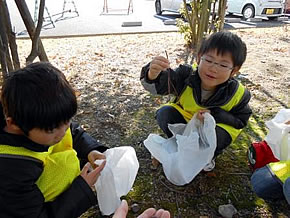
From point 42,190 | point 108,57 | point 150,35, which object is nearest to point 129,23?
point 150,35

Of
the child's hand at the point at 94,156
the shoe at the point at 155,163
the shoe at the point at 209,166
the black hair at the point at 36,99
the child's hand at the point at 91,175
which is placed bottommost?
the shoe at the point at 155,163

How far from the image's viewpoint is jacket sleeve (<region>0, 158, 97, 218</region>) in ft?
3.62

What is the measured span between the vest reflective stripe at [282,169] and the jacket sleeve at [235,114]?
318 millimetres

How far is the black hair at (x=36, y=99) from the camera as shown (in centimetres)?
107

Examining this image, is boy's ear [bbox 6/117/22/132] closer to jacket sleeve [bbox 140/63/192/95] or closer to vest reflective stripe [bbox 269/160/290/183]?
jacket sleeve [bbox 140/63/192/95]

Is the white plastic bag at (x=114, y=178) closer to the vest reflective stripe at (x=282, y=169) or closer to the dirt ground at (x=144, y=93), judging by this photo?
the dirt ground at (x=144, y=93)

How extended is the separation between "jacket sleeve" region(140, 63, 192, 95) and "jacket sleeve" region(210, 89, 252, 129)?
28 centimetres

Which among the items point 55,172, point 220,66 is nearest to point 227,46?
point 220,66

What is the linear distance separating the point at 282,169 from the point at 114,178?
0.97 meters

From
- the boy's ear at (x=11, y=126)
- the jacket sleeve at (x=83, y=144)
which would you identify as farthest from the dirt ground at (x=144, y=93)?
the boy's ear at (x=11, y=126)

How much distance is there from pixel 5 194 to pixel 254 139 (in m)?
1.92

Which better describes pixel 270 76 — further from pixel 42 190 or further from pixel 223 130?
pixel 42 190

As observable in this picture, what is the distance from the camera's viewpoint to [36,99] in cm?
107

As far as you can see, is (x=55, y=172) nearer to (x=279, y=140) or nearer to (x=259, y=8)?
(x=279, y=140)
